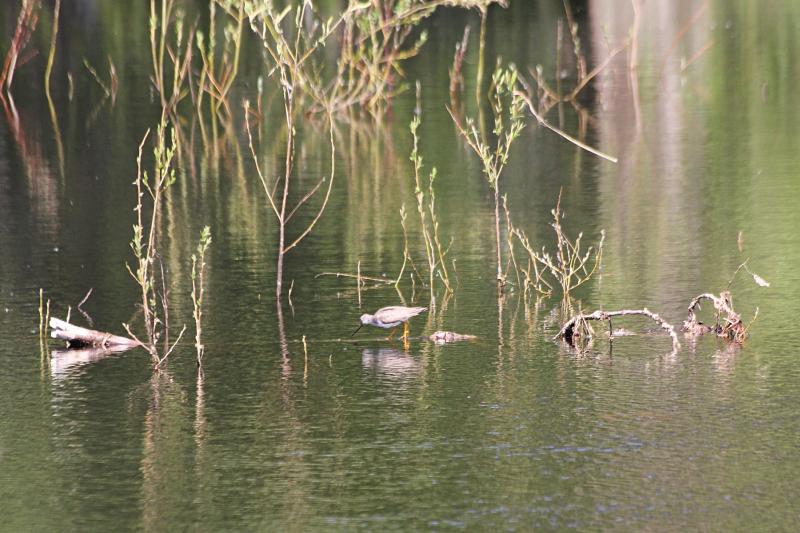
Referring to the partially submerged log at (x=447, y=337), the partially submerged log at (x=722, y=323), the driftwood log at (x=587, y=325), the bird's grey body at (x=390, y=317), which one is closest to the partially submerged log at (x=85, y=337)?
the bird's grey body at (x=390, y=317)

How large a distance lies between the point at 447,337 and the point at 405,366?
81cm

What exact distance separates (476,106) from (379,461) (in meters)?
17.6

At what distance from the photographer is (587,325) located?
10.2 metres

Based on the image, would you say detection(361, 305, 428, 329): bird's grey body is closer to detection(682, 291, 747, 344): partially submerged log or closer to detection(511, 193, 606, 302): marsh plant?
detection(511, 193, 606, 302): marsh plant

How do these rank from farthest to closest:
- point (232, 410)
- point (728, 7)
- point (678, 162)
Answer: point (728, 7), point (678, 162), point (232, 410)

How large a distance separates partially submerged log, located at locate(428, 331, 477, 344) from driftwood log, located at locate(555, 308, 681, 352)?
63cm

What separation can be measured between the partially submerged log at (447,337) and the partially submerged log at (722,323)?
4.89ft

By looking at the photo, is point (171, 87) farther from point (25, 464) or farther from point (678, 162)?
point (25, 464)

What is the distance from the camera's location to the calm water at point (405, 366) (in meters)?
7.15

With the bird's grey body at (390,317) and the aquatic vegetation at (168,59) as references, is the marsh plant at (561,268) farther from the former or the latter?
the aquatic vegetation at (168,59)

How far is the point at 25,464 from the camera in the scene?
782 cm

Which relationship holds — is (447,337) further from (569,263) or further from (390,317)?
(569,263)

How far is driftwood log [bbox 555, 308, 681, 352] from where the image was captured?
10023 millimetres

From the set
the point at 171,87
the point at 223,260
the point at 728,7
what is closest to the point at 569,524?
the point at 223,260
